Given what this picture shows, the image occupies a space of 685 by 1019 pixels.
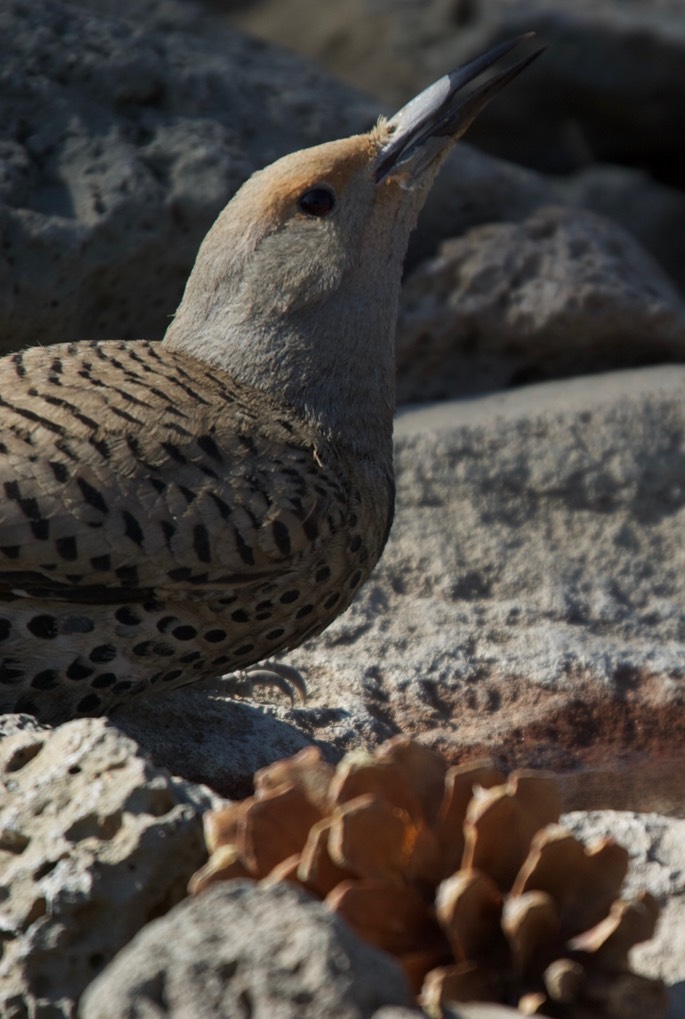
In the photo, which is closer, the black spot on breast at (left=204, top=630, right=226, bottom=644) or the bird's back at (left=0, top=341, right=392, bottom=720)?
the bird's back at (left=0, top=341, right=392, bottom=720)

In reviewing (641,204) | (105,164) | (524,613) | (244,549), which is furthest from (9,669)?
(641,204)

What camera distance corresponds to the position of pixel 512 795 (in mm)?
1869

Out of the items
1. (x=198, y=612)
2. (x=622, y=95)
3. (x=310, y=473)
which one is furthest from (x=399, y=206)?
(x=622, y=95)

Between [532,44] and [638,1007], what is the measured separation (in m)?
6.82

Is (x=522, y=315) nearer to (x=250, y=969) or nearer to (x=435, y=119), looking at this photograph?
(x=435, y=119)

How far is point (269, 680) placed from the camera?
3.74 meters

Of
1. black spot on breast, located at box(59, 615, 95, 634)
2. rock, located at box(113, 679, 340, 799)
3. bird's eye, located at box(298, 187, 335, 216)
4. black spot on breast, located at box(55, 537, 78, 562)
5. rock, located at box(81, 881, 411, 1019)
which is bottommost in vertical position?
rock, located at box(113, 679, 340, 799)

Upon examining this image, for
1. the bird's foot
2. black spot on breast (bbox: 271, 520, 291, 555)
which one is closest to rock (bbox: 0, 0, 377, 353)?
the bird's foot

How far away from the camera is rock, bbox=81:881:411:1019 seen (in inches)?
61.9

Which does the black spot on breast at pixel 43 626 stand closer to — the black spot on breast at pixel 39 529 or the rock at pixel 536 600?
the black spot on breast at pixel 39 529

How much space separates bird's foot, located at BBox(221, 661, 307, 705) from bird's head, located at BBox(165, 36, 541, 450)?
25.7 inches

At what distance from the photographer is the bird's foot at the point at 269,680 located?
3656 millimetres

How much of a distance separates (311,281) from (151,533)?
0.91 m

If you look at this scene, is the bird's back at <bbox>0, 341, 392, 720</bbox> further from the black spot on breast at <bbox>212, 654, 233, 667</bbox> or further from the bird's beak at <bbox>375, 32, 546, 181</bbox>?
the bird's beak at <bbox>375, 32, 546, 181</bbox>
